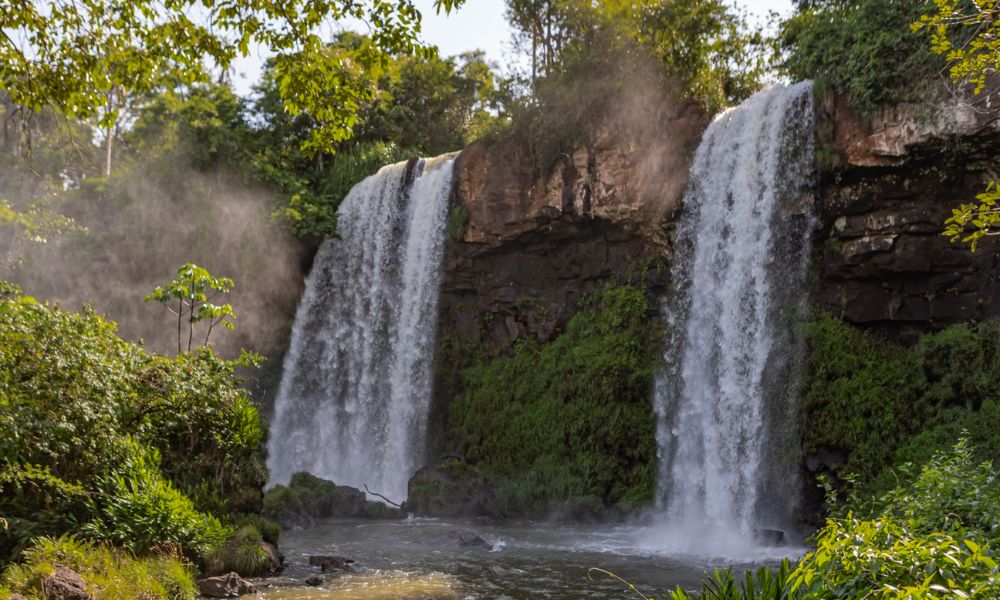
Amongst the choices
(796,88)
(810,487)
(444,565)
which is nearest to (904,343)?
(810,487)

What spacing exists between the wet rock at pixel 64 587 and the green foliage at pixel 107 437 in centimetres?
93

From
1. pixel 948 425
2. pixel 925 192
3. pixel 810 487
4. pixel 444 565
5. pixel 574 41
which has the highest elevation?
pixel 574 41

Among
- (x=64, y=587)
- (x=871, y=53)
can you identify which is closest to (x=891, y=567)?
(x=64, y=587)

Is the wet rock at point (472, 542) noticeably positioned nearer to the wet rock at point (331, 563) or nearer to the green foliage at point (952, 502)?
the wet rock at point (331, 563)

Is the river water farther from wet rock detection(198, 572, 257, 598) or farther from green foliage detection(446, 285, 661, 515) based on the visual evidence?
green foliage detection(446, 285, 661, 515)

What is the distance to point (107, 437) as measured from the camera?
30.8ft

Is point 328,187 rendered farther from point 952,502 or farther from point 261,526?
point 952,502

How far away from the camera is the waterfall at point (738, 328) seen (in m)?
14.5

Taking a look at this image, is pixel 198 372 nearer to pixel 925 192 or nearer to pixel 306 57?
pixel 306 57

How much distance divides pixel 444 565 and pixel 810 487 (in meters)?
6.67

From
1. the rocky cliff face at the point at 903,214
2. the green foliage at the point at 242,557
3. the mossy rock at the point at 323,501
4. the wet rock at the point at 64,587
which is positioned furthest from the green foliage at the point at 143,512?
the rocky cliff face at the point at 903,214

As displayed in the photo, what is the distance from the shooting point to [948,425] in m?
12.9

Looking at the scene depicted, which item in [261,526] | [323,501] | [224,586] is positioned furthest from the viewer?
[323,501]

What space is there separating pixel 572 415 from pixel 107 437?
11.0 meters
